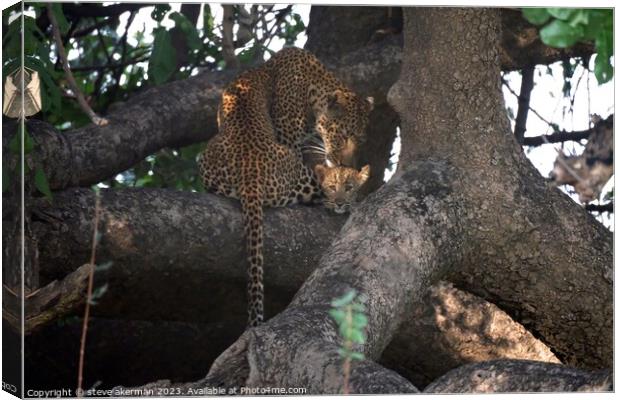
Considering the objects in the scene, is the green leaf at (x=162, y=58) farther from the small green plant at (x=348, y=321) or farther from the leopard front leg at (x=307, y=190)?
the small green plant at (x=348, y=321)

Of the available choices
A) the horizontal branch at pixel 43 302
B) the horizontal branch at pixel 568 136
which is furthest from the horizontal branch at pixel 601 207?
the horizontal branch at pixel 43 302

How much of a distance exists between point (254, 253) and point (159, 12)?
1.31 metres

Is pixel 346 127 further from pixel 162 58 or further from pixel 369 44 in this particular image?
pixel 162 58

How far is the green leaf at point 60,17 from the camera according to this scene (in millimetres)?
5285

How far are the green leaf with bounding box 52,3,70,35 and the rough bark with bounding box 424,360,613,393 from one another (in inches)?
92.0

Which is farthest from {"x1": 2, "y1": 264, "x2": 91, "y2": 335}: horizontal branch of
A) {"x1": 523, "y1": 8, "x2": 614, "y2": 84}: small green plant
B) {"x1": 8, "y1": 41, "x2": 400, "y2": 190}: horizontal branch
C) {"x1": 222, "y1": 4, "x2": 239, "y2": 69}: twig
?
{"x1": 523, "y1": 8, "x2": 614, "y2": 84}: small green plant

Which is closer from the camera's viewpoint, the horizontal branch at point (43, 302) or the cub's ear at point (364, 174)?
the horizontal branch at point (43, 302)

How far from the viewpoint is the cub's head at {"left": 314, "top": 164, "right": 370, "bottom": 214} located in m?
6.50

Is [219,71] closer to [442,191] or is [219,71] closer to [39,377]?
[442,191]

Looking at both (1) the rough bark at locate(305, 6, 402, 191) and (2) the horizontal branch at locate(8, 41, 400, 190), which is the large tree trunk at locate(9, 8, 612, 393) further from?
(1) the rough bark at locate(305, 6, 402, 191)

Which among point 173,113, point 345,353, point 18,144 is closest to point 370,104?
point 173,113

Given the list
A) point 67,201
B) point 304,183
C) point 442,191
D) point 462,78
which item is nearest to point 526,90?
point 462,78

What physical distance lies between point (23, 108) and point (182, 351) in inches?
86.4

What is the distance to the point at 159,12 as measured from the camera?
5.53 m
